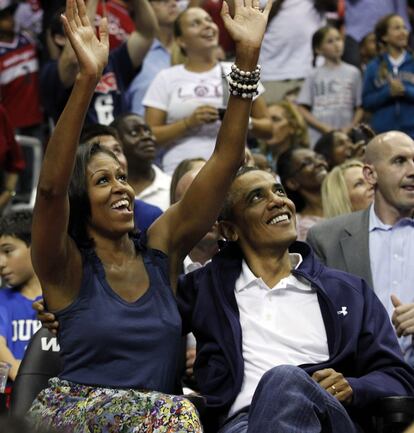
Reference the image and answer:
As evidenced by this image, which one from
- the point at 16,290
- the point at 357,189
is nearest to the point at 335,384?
the point at 16,290

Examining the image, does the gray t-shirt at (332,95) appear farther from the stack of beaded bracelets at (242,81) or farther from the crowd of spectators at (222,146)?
the stack of beaded bracelets at (242,81)

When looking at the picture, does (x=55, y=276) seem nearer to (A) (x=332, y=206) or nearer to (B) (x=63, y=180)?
(B) (x=63, y=180)

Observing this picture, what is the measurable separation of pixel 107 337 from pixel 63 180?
55 cm

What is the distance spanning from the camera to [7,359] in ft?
17.5

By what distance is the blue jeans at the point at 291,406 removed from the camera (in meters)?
3.71

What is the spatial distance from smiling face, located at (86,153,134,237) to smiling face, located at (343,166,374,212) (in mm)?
2892

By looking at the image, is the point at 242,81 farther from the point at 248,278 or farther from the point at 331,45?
the point at 331,45

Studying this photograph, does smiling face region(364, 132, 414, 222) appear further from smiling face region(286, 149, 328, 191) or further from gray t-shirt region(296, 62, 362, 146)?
gray t-shirt region(296, 62, 362, 146)

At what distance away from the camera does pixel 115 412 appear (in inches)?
145

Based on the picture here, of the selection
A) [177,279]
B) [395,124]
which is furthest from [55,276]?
[395,124]

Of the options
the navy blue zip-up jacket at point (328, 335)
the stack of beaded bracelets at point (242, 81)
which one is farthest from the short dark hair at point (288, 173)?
the stack of beaded bracelets at point (242, 81)

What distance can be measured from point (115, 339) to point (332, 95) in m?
6.23

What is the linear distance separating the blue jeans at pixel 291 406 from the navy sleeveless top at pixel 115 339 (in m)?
0.35

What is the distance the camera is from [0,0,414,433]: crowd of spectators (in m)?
4.06
